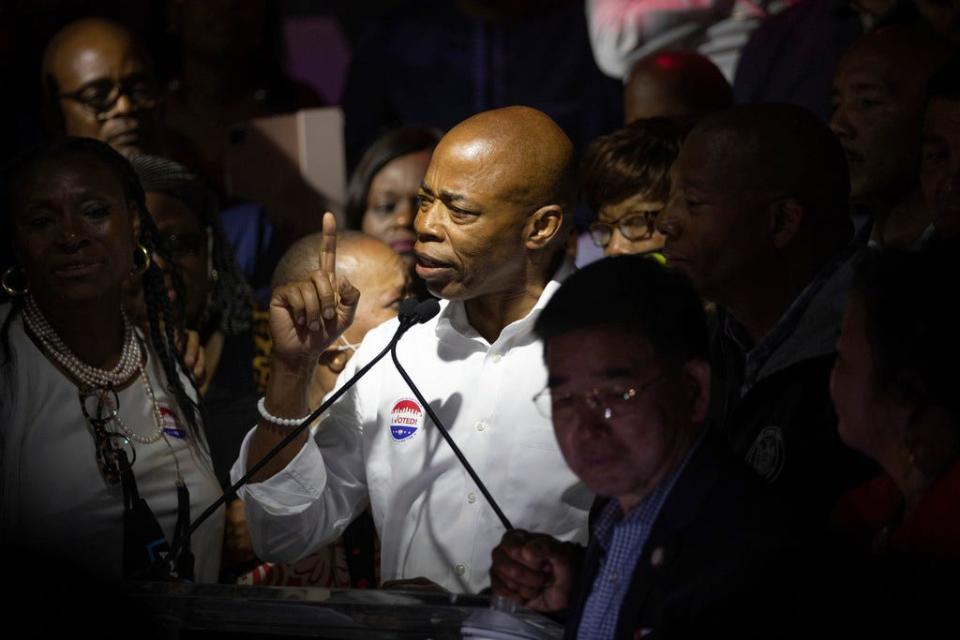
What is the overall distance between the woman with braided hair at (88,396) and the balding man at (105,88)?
104 cm

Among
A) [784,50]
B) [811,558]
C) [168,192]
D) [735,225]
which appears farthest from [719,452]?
[784,50]

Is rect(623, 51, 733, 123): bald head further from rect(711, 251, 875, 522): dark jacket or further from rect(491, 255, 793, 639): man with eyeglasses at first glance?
rect(491, 255, 793, 639): man with eyeglasses

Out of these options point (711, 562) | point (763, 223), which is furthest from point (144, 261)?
point (711, 562)

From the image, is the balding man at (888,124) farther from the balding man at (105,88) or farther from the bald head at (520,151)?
the balding man at (105,88)

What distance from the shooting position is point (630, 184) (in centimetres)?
339

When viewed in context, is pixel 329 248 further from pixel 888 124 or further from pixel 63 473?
pixel 888 124

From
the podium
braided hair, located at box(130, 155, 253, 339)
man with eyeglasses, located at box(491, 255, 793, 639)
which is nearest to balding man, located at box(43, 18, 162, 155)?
braided hair, located at box(130, 155, 253, 339)

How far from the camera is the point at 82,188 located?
9.37 feet

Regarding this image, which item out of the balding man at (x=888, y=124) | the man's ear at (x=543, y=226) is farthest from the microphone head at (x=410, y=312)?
the balding man at (x=888, y=124)

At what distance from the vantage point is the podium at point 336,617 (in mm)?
1894

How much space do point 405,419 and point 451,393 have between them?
0.10 meters

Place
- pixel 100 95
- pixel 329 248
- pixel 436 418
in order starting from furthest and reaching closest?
pixel 100 95, pixel 329 248, pixel 436 418

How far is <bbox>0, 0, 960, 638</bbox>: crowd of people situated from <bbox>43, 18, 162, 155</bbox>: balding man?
283mm

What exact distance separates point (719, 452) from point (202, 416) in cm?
147
